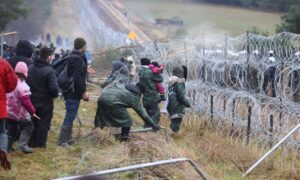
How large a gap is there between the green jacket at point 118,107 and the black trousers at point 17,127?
1.12 m

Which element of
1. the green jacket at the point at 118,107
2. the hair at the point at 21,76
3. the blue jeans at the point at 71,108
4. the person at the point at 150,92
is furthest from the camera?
the person at the point at 150,92

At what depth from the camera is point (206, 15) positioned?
158 ft

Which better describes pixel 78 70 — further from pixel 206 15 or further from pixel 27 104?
pixel 206 15

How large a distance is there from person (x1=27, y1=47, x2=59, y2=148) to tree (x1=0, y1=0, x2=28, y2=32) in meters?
22.9

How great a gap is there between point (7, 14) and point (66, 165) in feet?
80.4

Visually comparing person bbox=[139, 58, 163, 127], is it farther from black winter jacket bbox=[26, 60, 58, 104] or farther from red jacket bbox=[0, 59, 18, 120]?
red jacket bbox=[0, 59, 18, 120]

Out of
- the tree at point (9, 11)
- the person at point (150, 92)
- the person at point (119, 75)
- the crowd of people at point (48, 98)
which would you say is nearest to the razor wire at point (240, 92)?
the person at point (119, 75)

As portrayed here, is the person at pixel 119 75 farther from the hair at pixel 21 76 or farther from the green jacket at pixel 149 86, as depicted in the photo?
the hair at pixel 21 76

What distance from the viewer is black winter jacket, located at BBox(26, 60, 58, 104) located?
21.1ft

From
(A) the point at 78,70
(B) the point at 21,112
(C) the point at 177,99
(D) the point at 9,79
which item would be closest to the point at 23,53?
(A) the point at 78,70

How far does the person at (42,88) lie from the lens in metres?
6.45

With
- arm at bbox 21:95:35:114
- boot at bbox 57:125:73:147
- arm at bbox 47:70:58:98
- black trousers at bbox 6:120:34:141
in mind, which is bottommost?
boot at bbox 57:125:73:147

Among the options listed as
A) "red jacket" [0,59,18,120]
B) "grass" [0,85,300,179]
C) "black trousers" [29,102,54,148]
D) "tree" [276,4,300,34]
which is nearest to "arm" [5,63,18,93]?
"red jacket" [0,59,18,120]

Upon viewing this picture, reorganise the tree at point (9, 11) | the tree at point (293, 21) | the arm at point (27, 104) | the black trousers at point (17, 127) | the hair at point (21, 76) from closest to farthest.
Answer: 1. the arm at point (27, 104)
2. the hair at point (21, 76)
3. the black trousers at point (17, 127)
4. the tree at point (293, 21)
5. the tree at point (9, 11)
